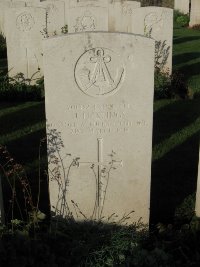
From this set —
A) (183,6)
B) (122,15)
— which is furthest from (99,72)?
(183,6)

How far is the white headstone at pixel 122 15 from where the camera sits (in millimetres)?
12346

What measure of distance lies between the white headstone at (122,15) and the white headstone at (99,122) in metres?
8.64

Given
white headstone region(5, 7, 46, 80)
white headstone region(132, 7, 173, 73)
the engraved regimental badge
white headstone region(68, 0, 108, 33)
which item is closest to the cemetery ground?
the engraved regimental badge

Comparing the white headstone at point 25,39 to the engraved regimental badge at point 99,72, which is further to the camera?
the white headstone at point 25,39

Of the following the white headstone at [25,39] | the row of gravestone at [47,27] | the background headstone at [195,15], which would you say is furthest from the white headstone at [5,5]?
the background headstone at [195,15]

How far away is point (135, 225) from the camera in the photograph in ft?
13.5

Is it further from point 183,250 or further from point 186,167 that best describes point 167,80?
point 183,250

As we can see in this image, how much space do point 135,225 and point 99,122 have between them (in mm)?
1071

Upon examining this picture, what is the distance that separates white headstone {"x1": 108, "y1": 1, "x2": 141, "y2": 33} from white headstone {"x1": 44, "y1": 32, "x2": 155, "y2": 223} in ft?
28.3

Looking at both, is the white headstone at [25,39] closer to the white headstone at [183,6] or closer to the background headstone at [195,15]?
the background headstone at [195,15]

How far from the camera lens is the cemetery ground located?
3.35 m

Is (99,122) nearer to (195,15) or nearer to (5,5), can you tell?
(5,5)

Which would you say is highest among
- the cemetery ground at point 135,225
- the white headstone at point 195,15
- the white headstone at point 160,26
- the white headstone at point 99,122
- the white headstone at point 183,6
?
the white headstone at point 183,6

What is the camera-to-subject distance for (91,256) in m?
3.41
